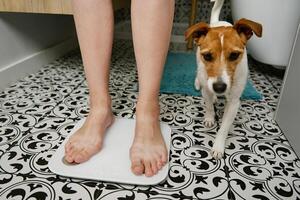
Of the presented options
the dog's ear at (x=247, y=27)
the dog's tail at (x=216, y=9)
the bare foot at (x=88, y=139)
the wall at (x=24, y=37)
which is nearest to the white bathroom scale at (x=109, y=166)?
the bare foot at (x=88, y=139)

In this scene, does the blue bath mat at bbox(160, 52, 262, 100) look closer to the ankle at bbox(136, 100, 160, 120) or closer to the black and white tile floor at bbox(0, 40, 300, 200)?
the black and white tile floor at bbox(0, 40, 300, 200)

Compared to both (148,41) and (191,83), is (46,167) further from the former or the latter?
(191,83)

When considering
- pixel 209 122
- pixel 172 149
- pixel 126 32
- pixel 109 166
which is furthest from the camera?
pixel 126 32

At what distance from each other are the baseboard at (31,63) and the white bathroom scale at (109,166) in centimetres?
62

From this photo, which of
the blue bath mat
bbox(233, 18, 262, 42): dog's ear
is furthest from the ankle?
the blue bath mat

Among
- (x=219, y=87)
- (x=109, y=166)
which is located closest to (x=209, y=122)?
(x=219, y=87)

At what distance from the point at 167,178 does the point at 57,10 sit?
78 cm

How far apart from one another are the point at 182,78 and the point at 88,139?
2.46ft

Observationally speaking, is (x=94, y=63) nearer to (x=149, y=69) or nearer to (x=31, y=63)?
(x=149, y=69)

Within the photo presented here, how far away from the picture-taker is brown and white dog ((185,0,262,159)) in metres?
0.72

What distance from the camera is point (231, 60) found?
73 cm

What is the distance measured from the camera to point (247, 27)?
742 mm

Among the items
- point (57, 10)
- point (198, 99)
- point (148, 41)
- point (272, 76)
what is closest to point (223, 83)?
point (148, 41)

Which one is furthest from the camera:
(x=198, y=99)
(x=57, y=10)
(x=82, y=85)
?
(x=82, y=85)
